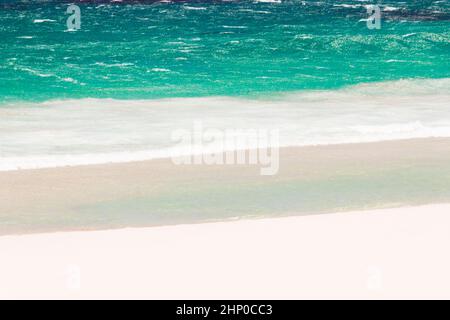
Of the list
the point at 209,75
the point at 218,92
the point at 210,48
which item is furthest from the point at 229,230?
the point at 210,48

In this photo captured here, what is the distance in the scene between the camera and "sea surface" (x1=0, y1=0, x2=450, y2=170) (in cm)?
1077

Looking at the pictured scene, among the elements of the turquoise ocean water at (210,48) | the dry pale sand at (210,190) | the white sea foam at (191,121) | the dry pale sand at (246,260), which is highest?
the dry pale sand at (246,260)

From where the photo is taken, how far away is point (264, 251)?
245 inches

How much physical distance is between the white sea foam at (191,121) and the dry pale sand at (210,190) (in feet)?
2.32

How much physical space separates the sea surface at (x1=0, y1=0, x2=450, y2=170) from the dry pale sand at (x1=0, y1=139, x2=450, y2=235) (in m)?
0.81

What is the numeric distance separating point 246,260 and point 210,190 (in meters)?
1.87

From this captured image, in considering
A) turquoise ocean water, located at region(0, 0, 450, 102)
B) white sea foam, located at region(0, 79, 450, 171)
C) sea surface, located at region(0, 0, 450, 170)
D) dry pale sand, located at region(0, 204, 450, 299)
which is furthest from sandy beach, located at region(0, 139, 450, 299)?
turquoise ocean water, located at region(0, 0, 450, 102)

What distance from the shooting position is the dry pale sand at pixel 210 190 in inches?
278

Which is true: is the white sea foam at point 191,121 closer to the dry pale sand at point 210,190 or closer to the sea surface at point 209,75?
the sea surface at point 209,75

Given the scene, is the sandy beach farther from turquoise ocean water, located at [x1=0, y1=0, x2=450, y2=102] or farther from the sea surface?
turquoise ocean water, located at [x1=0, y1=0, x2=450, y2=102]

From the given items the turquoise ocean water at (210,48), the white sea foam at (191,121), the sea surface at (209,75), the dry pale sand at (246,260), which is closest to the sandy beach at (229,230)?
the dry pale sand at (246,260)

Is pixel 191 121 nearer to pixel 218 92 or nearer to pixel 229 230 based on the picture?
pixel 218 92

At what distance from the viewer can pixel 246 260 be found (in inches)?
238

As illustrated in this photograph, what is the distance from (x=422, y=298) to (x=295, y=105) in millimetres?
8724
